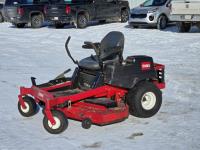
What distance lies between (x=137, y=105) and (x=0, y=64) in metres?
6.70

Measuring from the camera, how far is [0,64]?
12.9 meters

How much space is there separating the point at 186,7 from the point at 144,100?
39.5ft

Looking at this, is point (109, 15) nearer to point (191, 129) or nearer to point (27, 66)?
point (27, 66)

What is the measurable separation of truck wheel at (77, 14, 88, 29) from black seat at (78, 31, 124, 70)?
1537cm

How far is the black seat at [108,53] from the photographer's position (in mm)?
7188

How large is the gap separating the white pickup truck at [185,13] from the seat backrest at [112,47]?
1152 centimetres

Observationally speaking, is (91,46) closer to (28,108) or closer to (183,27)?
(28,108)

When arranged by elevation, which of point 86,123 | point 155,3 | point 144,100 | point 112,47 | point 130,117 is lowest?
point 130,117

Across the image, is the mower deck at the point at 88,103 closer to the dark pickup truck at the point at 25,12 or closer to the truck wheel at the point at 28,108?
the truck wheel at the point at 28,108

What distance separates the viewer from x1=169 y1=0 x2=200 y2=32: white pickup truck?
1831cm

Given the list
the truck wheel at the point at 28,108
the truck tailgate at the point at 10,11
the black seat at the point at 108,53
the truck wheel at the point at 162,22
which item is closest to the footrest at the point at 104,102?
the black seat at the point at 108,53

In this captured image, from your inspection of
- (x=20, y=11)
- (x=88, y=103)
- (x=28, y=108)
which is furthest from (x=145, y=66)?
(x=20, y=11)

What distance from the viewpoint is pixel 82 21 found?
903 inches

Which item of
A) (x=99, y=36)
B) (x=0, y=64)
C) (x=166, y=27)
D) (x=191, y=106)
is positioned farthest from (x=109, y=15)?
(x=191, y=106)
